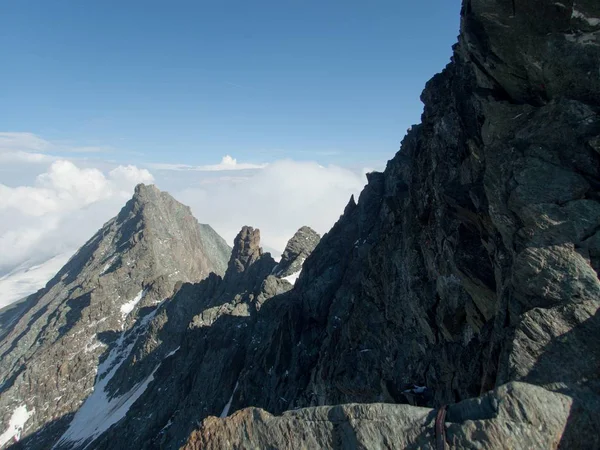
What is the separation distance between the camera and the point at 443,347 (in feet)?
77.6

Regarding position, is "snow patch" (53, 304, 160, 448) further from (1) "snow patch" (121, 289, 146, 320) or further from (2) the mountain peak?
(2) the mountain peak

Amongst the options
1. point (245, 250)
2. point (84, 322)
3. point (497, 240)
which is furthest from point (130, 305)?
point (497, 240)

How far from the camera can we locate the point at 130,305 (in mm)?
151250

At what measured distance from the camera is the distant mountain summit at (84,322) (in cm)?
11838

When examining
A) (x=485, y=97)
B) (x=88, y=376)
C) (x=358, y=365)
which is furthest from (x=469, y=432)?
(x=88, y=376)

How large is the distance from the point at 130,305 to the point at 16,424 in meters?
50.9

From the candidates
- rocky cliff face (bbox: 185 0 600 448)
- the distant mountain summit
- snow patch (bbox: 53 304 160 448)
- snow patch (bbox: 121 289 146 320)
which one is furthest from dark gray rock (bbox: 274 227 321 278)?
snow patch (bbox: 121 289 146 320)

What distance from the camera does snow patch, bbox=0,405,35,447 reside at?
109125 millimetres

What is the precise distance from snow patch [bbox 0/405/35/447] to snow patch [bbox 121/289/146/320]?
4166 centimetres

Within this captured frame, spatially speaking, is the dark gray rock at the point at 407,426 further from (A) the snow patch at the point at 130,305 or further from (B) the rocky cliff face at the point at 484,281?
(A) the snow patch at the point at 130,305

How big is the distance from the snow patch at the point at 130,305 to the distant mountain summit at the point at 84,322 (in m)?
0.38

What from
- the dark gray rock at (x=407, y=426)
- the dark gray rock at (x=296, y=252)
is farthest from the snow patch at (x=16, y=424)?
the dark gray rock at (x=407, y=426)

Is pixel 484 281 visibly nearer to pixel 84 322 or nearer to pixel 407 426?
pixel 407 426

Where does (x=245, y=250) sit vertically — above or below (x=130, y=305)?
above
